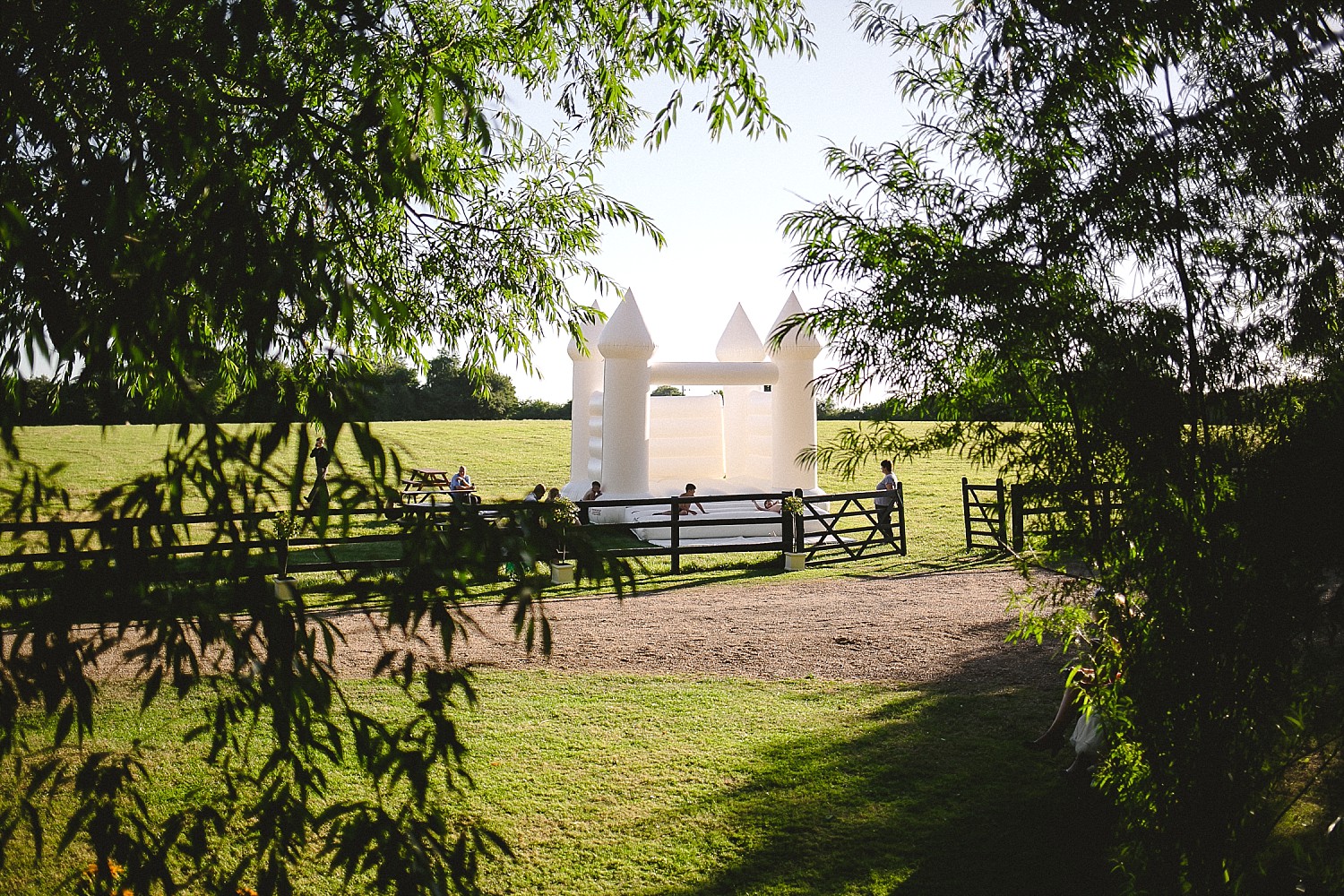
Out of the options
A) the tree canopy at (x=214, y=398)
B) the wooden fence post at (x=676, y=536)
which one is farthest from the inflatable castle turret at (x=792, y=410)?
the tree canopy at (x=214, y=398)

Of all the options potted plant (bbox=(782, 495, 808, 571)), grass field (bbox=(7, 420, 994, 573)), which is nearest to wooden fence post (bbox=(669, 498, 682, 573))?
grass field (bbox=(7, 420, 994, 573))

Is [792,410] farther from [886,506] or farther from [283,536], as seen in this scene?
[283,536]

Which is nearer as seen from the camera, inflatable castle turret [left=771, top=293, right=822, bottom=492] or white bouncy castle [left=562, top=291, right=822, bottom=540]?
white bouncy castle [left=562, top=291, right=822, bottom=540]

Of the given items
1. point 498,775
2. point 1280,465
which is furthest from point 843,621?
point 1280,465

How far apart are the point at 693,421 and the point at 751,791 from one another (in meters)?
14.0

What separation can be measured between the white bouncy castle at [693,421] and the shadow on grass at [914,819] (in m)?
9.18

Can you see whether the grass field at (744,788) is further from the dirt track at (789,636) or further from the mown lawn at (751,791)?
the dirt track at (789,636)

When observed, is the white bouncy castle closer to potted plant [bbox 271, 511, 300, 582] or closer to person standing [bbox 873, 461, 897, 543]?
person standing [bbox 873, 461, 897, 543]

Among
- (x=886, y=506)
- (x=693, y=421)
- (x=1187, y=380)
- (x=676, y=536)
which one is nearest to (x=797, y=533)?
(x=676, y=536)

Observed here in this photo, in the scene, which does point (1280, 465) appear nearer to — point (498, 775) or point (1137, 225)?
point (1137, 225)

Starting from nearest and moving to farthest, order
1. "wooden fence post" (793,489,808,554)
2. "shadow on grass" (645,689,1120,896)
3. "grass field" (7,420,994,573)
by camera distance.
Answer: "shadow on grass" (645,689,1120,896) → "wooden fence post" (793,489,808,554) → "grass field" (7,420,994,573)

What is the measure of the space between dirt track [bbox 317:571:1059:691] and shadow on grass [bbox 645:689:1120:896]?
164cm

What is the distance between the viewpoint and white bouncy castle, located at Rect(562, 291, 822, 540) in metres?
16.8

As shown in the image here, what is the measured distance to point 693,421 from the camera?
19.2 metres
